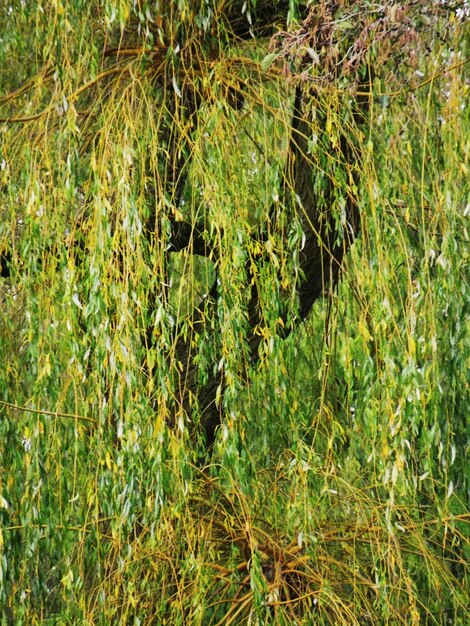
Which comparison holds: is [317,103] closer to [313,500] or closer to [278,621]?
[313,500]

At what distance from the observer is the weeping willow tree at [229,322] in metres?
2.76

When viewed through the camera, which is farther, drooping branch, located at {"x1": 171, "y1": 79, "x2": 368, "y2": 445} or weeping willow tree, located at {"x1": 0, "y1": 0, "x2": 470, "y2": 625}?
drooping branch, located at {"x1": 171, "y1": 79, "x2": 368, "y2": 445}

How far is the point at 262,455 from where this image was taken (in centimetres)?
349

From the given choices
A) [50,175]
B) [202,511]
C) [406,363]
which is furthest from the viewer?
[202,511]

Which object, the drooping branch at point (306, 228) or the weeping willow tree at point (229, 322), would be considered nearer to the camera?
the weeping willow tree at point (229, 322)

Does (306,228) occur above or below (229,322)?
above

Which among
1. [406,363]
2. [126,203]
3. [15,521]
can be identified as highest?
[126,203]

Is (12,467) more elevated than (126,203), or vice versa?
(126,203)

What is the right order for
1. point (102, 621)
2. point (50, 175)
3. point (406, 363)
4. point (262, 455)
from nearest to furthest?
1. point (406, 363)
2. point (102, 621)
3. point (50, 175)
4. point (262, 455)

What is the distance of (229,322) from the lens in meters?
2.82

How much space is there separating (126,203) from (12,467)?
2.95 ft

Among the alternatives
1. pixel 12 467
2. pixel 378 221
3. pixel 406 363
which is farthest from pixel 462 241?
pixel 12 467

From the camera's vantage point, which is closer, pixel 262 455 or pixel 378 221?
pixel 378 221

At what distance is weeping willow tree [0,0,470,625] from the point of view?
9.05 ft
